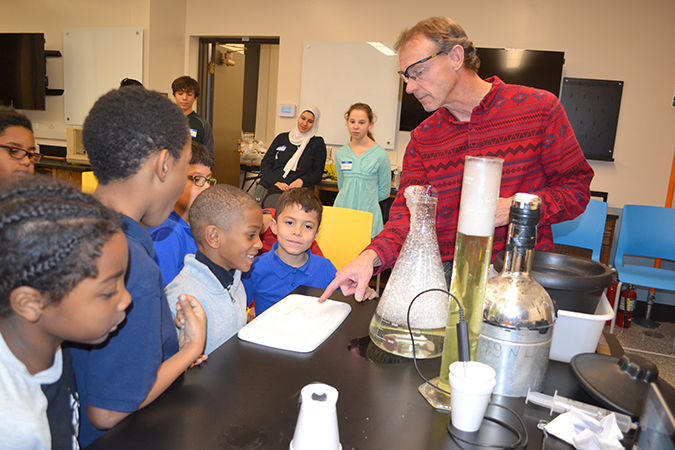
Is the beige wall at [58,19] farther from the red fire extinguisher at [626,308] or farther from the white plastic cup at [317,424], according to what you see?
the white plastic cup at [317,424]

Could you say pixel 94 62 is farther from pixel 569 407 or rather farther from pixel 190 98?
pixel 569 407

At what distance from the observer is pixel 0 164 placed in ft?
5.65

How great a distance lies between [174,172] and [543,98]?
1004mm

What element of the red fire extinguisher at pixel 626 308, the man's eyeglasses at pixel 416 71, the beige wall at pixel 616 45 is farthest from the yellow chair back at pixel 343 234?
the beige wall at pixel 616 45

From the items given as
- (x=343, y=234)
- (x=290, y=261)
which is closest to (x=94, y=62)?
(x=343, y=234)

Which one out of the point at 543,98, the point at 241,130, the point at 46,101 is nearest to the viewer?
the point at 543,98

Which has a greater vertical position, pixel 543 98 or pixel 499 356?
pixel 543 98

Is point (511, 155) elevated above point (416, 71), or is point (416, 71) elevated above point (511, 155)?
point (416, 71)

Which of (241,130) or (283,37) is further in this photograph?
(241,130)

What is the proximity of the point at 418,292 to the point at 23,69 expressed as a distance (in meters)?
5.76

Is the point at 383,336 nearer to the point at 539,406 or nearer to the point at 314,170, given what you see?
the point at 539,406

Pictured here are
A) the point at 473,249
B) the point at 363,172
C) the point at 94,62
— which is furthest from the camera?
the point at 94,62

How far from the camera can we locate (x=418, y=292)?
84 centimetres

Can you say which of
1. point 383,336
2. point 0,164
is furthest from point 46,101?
point 383,336
